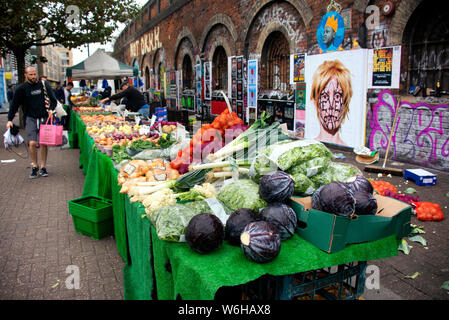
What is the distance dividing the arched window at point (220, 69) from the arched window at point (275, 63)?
12.4 feet

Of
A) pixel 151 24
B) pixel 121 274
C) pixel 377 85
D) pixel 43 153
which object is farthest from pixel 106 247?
pixel 151 24

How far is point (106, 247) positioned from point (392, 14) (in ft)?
23.1

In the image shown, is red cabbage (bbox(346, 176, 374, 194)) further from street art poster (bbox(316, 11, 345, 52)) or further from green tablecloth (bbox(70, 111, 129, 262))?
street art poster (bbox(316, 11, 345, 52))

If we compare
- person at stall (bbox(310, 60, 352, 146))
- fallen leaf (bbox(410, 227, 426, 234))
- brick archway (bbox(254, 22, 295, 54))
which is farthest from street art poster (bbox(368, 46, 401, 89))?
fallen leaf (bbox(410, 227, 426, 234))

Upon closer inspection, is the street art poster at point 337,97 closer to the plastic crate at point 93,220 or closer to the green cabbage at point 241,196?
the plastic crate at point 93,220

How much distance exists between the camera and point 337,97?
29.3 feet

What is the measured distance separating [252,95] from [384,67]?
5.77m

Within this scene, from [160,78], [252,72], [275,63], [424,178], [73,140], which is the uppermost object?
[160,78]

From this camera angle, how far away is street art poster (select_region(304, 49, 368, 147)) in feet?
26.9

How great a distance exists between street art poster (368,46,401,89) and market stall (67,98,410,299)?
5.19 m

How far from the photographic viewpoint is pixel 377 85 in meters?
7.79

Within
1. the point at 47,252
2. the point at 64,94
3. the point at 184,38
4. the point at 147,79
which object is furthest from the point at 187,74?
the point at 47,252

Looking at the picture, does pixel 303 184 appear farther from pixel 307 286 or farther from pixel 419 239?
pixel 419 239

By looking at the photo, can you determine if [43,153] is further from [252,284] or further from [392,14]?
[392,14]
